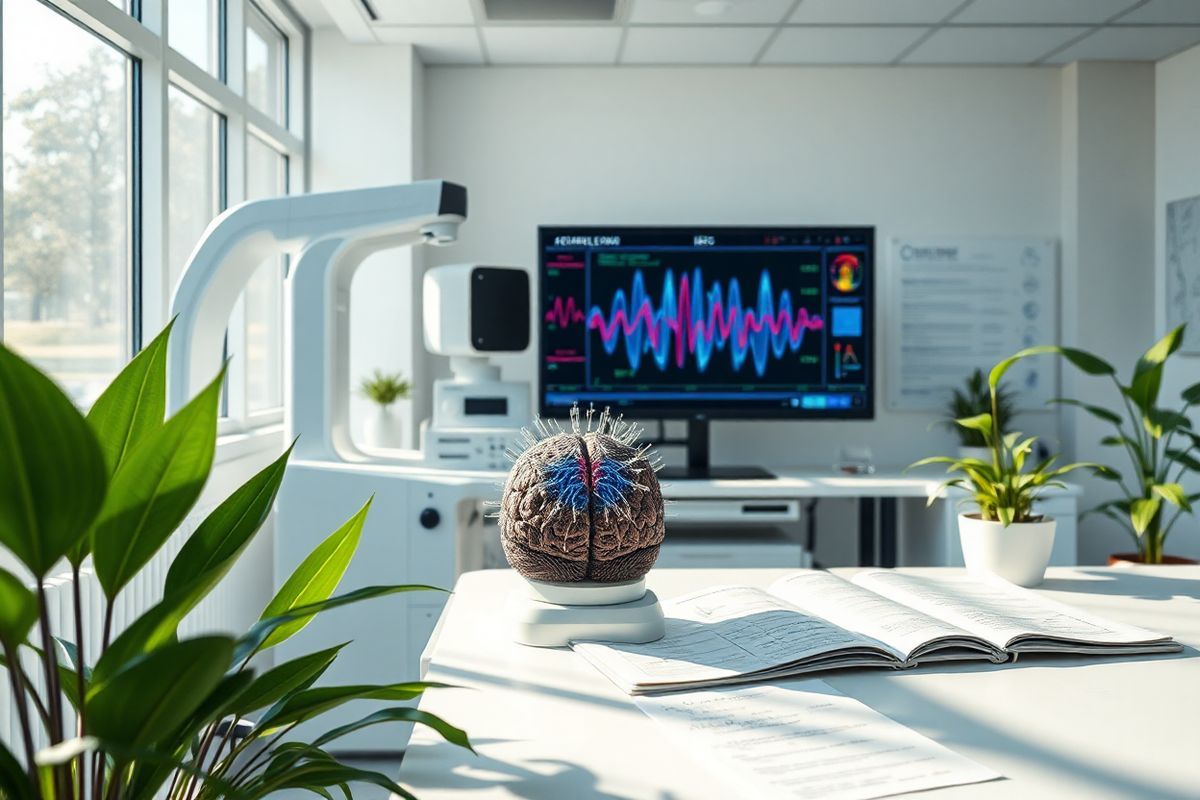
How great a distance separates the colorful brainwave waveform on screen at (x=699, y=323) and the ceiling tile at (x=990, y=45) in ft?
3.74

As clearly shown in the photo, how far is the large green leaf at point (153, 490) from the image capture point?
712 millimetres

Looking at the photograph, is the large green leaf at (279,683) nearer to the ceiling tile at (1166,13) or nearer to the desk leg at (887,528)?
the desk leg at (887,528)

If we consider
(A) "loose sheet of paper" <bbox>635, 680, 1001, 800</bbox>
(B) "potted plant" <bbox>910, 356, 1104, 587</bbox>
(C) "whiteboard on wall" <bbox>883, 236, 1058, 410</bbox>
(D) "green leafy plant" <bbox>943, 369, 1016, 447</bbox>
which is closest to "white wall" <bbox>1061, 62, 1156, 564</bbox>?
(C) "whiteboard on wall" <bbox>883, 236, 1058, 410</bbox>

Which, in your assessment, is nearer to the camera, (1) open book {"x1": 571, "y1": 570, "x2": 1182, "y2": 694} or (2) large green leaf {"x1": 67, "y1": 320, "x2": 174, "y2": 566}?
(2) large green leaf {"x1": 67, "y1": 320, "x2": 174, "y2": 566}

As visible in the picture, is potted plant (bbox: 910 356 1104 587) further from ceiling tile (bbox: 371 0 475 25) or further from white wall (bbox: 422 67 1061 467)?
white wall (bbox: 422 67 1061 467)

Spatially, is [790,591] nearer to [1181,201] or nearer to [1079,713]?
[1079,713]

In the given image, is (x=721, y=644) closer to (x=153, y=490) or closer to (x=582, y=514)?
(x=582, y=514)

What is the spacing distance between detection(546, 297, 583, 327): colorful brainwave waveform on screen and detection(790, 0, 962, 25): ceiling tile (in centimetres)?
127

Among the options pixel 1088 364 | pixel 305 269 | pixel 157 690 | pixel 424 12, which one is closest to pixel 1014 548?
pixel 157 690

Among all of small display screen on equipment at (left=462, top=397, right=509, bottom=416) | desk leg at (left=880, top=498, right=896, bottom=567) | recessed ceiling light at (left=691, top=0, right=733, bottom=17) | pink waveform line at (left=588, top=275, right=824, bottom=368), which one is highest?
recessed ceiling light at (left=691, top=0, right=733, bottom=17)

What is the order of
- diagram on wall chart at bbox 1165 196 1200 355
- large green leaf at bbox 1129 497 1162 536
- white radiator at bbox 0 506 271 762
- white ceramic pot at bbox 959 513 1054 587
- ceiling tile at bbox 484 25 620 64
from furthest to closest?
diagram on wall chart at bbox 1165 196 1200 355 < ceiling tile at bbox 484 25 620 64 < large green leaf at bbox 1129 497 1162 536 < white radiator at bbox 0 506 271 762 < white ceramic pot at bbox 959 513 1054 587

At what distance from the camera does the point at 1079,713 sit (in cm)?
100

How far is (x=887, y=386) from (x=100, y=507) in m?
3.97

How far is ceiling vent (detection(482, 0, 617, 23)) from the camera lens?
3607 millimetres
